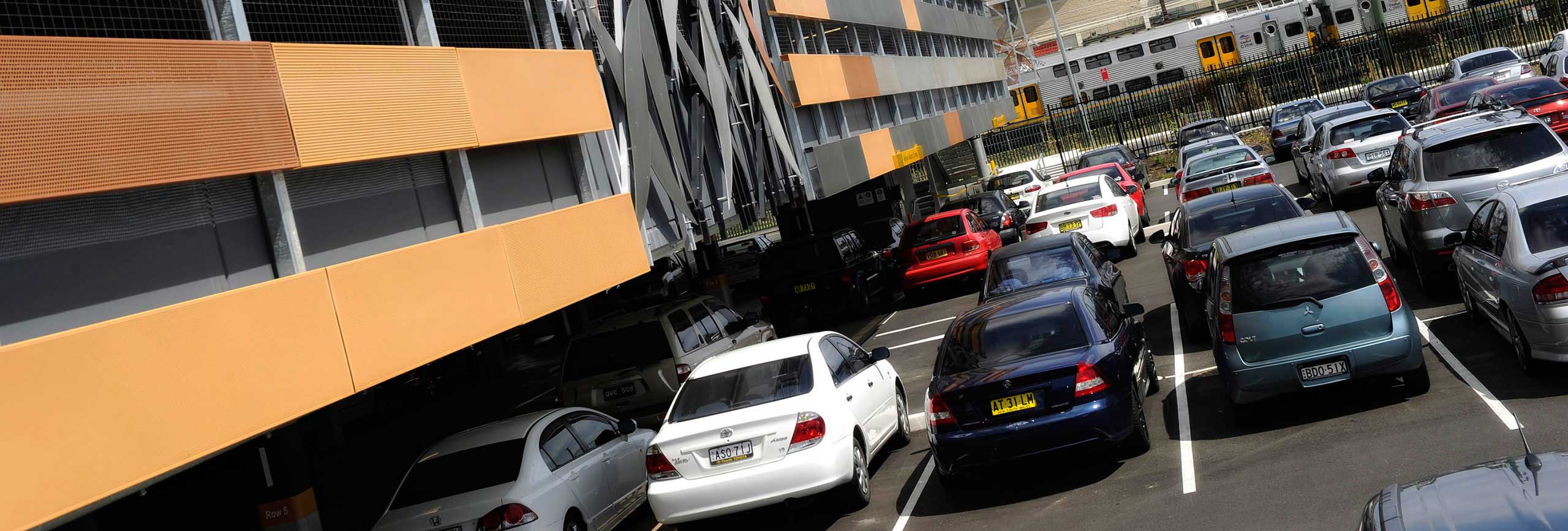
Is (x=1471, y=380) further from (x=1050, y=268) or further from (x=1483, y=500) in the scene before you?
(x=1483, y=500)

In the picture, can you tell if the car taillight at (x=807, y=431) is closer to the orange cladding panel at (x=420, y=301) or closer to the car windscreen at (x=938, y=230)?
the orange cladding panel at (x=420, y=301)

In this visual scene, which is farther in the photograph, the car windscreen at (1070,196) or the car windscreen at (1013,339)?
the car windscreen at (1070,196)

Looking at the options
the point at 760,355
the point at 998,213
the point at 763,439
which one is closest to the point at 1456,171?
the point at 760,355

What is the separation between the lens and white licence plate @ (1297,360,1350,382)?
9133mm

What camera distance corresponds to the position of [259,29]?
9.05 meters

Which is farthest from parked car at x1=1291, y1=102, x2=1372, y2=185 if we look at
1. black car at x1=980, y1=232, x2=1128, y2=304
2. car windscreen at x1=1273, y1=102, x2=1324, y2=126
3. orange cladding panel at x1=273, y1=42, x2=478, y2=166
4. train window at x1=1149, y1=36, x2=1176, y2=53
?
train window at x1=1149, y1=36, x2=1176, y2=53

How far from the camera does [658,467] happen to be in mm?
9438

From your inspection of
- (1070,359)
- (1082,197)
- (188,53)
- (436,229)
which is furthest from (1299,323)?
(1082,197)

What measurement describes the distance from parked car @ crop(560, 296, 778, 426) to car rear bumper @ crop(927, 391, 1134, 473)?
16.8 ft

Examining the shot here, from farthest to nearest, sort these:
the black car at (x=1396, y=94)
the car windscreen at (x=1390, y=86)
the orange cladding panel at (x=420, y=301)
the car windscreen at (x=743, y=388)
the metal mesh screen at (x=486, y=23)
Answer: the car windscreen at (x=1390, y=86) < the black car at (x=1396, y=94) < the metal mesh screen at (x=486, y=23) < the car windscreen at (x=743, y=388) < the orange cladding panel at (x=420, y=301)

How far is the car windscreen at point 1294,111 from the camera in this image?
109 feet

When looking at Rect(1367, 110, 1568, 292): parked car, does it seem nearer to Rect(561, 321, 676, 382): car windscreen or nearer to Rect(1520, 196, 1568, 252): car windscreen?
Rect(1520, 196, 1568, 252): car windscreen

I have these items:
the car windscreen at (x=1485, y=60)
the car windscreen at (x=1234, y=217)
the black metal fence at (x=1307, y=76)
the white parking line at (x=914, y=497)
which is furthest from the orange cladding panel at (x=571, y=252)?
the black metal fence at (x=1307, y=76)

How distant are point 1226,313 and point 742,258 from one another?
82.4 ft
